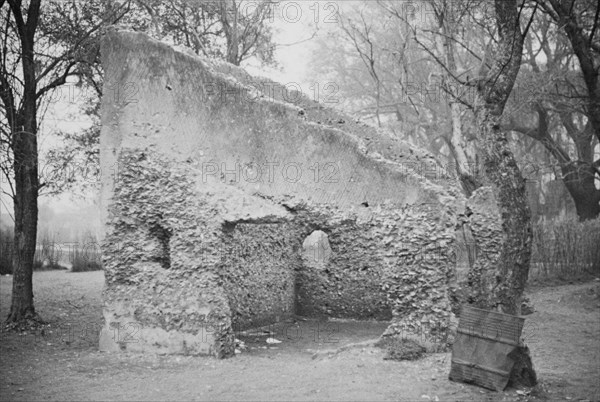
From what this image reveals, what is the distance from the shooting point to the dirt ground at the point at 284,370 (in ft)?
19.4

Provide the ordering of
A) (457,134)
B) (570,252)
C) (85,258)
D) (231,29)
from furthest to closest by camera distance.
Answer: (85,258) < (231,29) < (570,252) < (457,134)

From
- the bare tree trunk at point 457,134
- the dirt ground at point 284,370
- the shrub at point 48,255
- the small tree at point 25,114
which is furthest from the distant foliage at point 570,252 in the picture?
the shrub at point 48,255

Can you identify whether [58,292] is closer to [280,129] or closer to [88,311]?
[88,311]

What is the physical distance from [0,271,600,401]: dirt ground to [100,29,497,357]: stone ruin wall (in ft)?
1.75

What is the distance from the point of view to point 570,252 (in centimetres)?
1390

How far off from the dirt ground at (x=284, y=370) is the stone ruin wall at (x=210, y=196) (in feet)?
1.75

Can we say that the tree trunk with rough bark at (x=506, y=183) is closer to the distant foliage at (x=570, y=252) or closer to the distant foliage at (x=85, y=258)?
the distant foliage at (x=570, y=252)

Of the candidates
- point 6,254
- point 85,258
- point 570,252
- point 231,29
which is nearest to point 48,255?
point 85,258

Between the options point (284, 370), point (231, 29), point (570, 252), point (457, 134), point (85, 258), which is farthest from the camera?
point (85, 258)

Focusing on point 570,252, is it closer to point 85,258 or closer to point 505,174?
point 505,174

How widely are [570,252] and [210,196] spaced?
9763 mm

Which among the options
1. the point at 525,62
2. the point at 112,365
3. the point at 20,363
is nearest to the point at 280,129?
the point at 112,365

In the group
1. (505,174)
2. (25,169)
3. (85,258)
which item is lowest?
(85,258)

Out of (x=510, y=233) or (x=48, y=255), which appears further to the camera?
(x=48, y=255)
